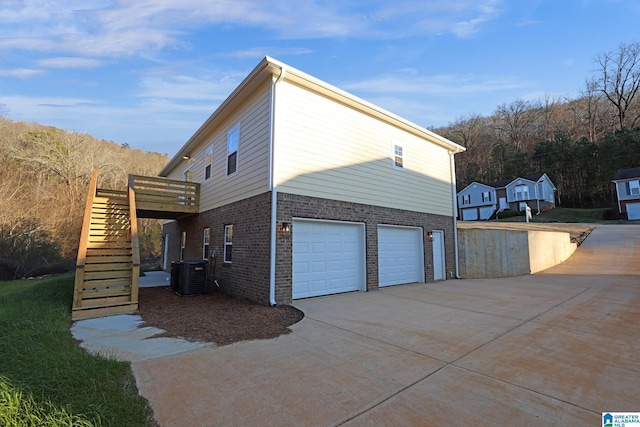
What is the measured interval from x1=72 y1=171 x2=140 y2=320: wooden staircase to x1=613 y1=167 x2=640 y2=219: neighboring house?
1686 inches

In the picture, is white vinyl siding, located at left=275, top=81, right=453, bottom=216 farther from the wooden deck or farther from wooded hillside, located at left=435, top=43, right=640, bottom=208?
wooded hillside, located at left=435, top=43, right=640, bottom=208

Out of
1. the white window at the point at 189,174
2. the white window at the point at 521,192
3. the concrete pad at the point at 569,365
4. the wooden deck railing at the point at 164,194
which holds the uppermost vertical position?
the white window at the point at 521,192

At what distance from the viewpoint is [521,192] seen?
3716 centimetres

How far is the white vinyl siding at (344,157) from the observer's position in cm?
772

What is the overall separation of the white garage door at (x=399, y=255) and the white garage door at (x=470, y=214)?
35489 millimetres

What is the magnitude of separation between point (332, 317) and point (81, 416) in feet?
13.8

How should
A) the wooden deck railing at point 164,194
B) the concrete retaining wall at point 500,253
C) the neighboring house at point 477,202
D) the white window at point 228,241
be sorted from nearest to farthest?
the white window at point 228,241 < the wooden deck railing at point 164,194 < the concrete retaining wall at point 500,253 < the neighboring house at point 477,202

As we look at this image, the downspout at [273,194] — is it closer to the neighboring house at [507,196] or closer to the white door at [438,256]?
the white door at [438,256]

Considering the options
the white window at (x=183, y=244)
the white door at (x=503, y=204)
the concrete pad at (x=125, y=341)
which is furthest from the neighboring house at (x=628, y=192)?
the concrete pad at (x=125, y=341)

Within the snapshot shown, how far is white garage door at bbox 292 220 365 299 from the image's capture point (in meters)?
7.74

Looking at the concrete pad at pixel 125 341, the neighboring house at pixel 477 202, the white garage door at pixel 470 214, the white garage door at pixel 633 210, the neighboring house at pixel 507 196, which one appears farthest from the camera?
the white garage door at pixel 470 214

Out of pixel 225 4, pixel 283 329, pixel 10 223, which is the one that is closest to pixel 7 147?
pixel 10 223

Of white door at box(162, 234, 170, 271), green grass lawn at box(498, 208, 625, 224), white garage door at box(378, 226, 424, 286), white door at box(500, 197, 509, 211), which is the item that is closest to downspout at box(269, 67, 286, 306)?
white garage door at box(378, 226, 424, 286)

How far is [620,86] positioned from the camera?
38594 millimetres
